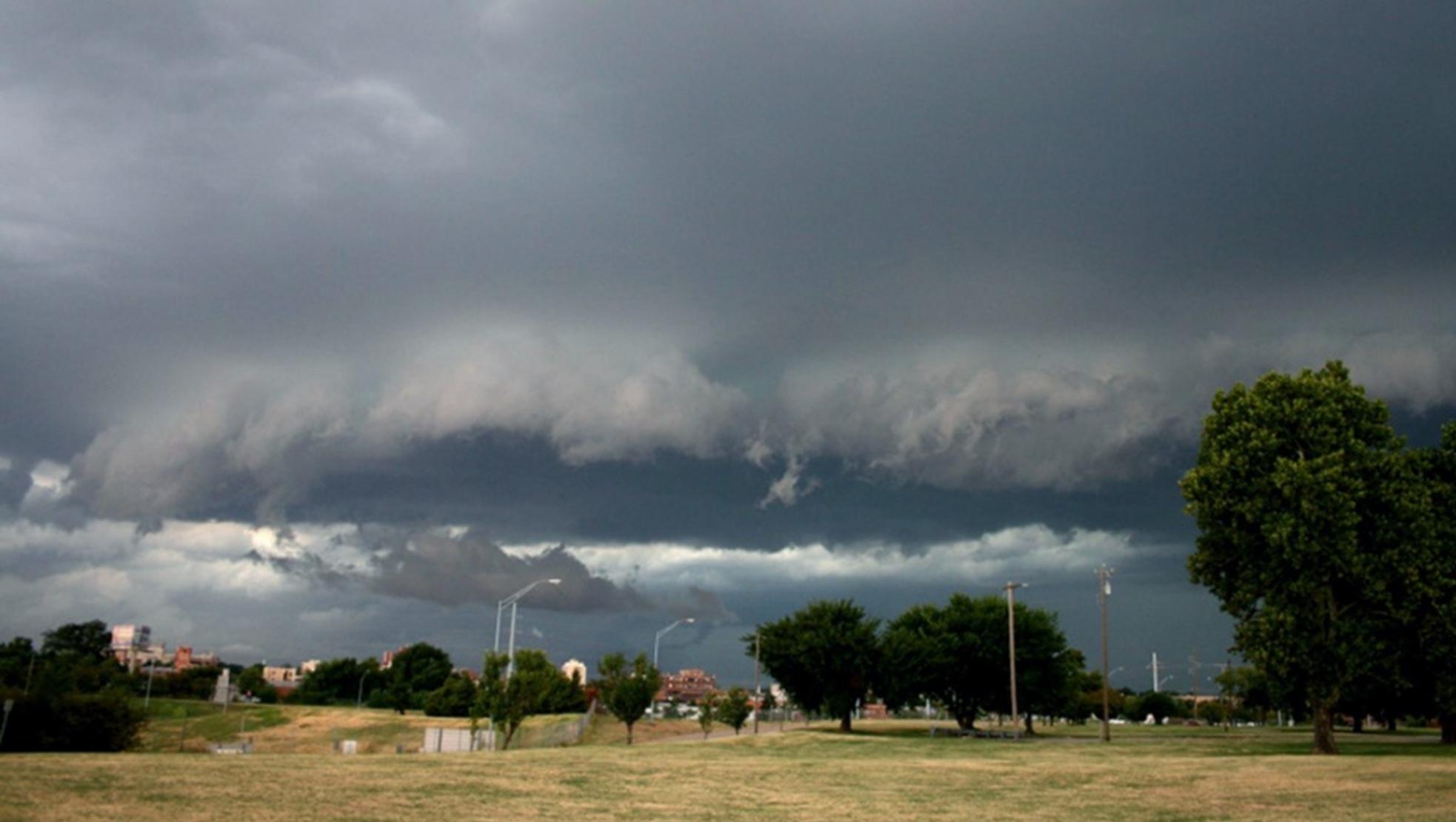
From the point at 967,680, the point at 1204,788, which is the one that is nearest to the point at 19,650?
the point at 967,680

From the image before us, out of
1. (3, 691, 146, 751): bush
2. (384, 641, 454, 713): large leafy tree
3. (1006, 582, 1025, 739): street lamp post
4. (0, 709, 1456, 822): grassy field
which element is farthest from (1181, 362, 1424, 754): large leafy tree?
(384, 641, 454, 713): large leafy tree

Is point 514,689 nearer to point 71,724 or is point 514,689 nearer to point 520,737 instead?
point 520,737

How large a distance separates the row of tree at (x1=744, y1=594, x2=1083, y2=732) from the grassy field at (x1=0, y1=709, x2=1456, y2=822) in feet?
126

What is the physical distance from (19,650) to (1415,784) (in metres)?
190

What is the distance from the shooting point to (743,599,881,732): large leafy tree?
8644 centimetres

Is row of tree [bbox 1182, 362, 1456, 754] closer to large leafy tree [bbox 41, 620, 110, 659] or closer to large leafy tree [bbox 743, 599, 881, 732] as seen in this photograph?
large leafy tree [bbox 743, 599, 881, 732]

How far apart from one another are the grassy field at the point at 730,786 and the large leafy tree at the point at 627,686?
27.7 m

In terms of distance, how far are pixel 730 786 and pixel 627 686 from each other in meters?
43.8

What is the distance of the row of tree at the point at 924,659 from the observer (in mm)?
86750

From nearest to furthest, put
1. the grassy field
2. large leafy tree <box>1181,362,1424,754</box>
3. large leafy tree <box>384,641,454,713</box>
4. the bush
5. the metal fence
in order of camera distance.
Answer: the grassy field < large leafy tree <box>1181,362,1424,754</box> < the bush < the metal fence < large leafy tree <box>384,641,454,713</box>

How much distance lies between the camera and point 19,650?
6693 inches

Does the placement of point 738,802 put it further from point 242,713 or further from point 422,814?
point 242,713

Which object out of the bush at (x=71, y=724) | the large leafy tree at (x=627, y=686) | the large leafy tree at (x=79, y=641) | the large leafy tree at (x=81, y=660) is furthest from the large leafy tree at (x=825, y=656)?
the large leafy tree at (x=79, y=641)

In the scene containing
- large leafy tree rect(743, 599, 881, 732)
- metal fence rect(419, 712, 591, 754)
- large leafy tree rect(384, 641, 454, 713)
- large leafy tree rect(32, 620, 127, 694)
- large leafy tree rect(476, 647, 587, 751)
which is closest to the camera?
large leafy tree rect(476, 647, 587, 751)
